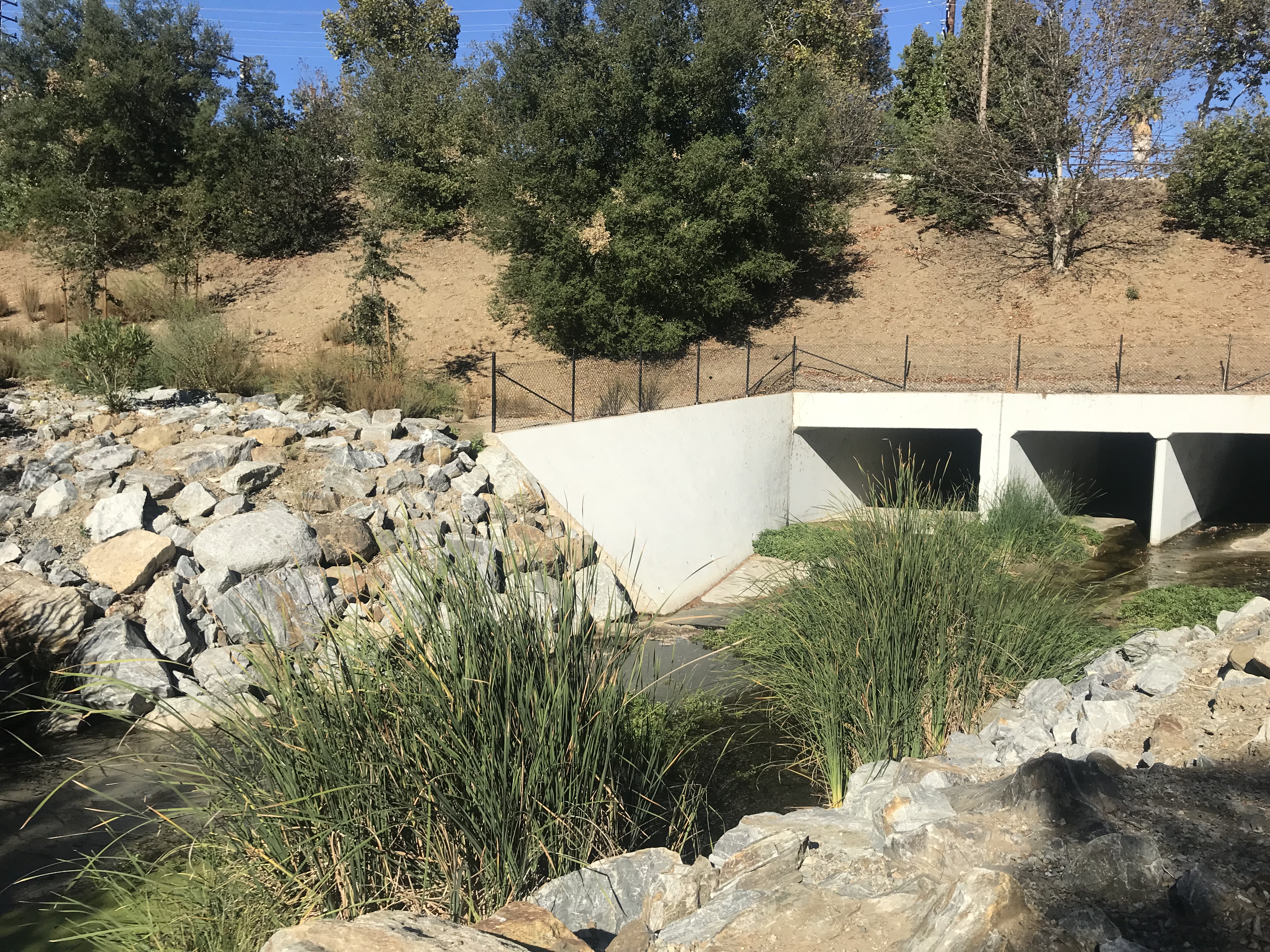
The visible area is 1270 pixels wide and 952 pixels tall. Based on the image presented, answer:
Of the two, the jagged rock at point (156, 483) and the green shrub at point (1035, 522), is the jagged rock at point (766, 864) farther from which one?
the jagged rock at point (156, 483)

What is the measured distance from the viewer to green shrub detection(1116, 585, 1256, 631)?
903 centimetres

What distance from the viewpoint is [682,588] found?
11.8 m

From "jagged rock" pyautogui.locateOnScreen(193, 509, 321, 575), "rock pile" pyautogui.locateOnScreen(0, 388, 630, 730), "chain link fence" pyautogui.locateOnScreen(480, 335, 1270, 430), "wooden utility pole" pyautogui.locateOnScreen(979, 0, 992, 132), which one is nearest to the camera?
"rock pile" pyautogui.locateOnScreen(0, 388, 630, 730)

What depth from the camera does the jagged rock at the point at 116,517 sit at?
30.3ft

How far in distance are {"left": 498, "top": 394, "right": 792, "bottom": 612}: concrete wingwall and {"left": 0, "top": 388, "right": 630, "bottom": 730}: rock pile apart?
45 centimetres

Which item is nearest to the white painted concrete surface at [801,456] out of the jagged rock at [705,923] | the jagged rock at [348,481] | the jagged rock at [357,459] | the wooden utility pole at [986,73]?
the jagged rock at [357,459]

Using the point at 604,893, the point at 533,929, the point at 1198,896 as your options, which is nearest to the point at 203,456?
the point at 604,893

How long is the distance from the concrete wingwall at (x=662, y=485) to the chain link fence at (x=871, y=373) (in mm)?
814

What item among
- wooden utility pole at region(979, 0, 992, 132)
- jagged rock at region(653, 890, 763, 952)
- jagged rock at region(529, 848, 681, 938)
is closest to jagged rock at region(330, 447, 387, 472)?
jagged rock at region(529, 848, 681, 938)

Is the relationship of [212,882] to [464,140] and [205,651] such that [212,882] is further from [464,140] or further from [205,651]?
[464,140]

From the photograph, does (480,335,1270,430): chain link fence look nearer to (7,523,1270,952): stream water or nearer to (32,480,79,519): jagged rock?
(32,480,79,519): jagged rock

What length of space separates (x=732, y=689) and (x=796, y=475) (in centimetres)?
852

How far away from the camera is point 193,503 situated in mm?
9820

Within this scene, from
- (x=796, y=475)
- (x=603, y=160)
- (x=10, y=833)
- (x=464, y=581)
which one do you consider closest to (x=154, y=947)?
(x=464, y=581)
